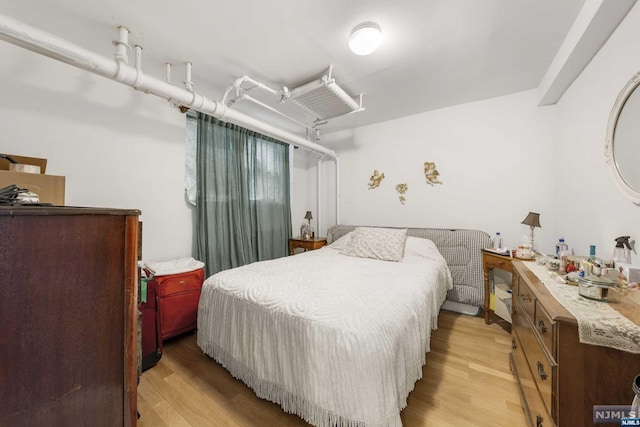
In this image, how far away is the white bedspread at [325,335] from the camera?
107 centimetres

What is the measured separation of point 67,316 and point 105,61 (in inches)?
67.0

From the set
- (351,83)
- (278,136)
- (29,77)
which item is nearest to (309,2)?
(351,83)

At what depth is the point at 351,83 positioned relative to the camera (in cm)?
235

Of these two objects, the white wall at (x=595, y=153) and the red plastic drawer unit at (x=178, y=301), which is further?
the red plastic drawer unit at (x=178, y=301)

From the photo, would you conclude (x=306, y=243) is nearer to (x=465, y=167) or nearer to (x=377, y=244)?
(x=377, y=244)

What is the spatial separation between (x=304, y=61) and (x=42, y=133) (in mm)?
2044

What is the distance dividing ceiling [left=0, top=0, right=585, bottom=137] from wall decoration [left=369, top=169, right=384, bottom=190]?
48.0 inches

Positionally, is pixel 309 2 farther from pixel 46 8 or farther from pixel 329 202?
pixel 329 202

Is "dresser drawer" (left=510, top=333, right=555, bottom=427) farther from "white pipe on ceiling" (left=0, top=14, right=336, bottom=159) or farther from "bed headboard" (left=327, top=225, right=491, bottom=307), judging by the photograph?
"white pipe on ceiling" (left=0, top=14, right=336, bottom=159)

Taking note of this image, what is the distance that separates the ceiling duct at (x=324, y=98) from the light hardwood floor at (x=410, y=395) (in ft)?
7.87

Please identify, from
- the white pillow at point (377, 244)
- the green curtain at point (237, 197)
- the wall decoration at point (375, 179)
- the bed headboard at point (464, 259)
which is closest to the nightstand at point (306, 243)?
the green curtain at point (237, 197)

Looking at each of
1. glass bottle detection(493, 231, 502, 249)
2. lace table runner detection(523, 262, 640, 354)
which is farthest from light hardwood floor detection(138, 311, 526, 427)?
glass bottle detection(493, 231, 502, 249)

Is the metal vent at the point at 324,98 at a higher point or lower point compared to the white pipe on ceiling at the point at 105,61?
higher

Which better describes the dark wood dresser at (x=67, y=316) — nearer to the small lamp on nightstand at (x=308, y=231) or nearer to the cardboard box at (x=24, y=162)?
the cardboard box at (x=24, y=162)
